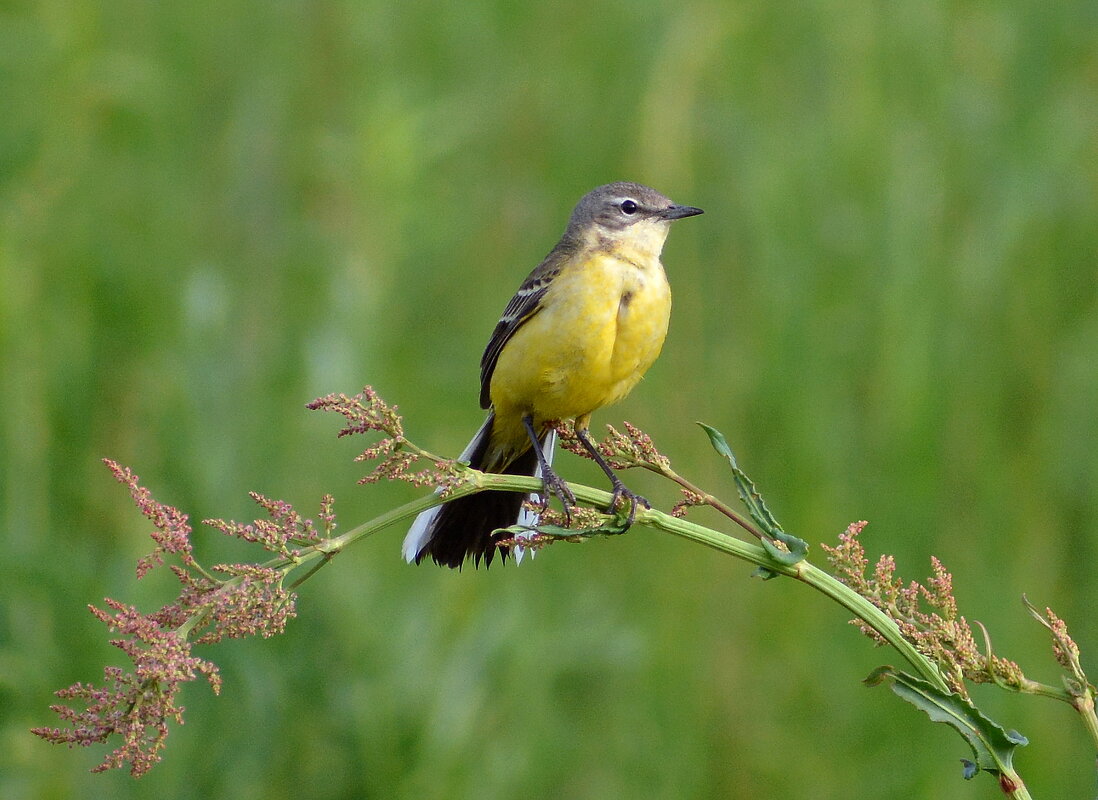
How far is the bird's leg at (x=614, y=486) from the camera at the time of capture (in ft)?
9.11

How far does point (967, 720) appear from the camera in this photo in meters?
2.24

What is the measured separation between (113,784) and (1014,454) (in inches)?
161

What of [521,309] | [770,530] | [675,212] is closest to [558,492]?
[770,530]

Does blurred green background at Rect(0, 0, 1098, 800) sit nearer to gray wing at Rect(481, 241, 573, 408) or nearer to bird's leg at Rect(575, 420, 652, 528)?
gray wing at Rect(481, 241, 573, 408)

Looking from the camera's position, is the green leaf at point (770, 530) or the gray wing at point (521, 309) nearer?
the green leaf at point (770, 530)

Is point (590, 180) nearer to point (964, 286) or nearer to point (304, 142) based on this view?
point (304, 142)

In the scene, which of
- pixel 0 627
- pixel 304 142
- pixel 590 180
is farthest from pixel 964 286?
pixel 0 627

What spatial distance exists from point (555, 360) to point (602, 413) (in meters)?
2.95

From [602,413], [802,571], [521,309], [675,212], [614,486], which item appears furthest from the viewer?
[602,413]

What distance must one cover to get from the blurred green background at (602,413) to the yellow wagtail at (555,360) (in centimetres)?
100

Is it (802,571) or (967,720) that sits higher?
(802,571)

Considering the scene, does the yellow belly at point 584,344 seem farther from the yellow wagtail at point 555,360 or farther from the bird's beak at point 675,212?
the bird's beak at point 675,212

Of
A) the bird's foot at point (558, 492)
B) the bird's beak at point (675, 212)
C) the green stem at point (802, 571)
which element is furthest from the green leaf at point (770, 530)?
the bird's beak at point (675, 212)

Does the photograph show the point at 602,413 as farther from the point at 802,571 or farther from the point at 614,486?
the point at 802,571
